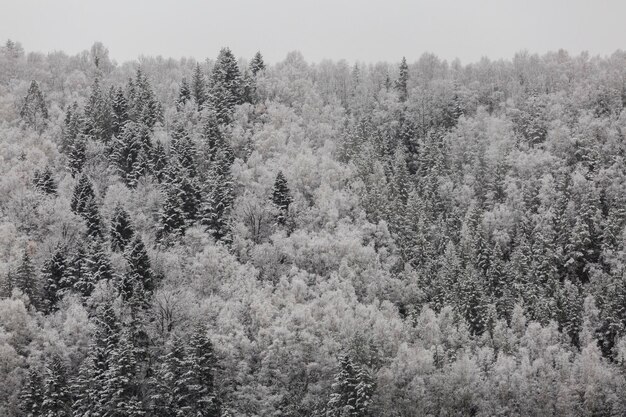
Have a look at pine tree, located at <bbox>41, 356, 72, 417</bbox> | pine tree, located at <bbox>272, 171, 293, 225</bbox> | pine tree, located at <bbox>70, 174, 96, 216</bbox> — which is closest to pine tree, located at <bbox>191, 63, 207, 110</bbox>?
pine tree, located at <bbox>272, 171, 293, 225</bbox>

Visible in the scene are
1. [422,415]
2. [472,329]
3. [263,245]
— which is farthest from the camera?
[263,245]

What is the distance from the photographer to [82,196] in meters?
106

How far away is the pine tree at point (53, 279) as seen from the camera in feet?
292

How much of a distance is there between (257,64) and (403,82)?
34669 millimetres

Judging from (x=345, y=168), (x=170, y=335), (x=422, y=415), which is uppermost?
(x=345, y=168)

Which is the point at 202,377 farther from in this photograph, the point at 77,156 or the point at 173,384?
the point at 77,156

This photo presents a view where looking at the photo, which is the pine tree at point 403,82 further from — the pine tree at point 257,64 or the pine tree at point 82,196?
the pine tree at point 82,196

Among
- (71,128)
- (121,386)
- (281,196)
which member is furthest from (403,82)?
(121,386)

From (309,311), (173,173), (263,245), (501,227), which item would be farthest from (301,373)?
(501,227)

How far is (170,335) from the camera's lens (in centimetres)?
8131

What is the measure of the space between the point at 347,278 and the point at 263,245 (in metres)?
12.2

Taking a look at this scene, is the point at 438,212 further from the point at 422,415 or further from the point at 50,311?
the point at 50,311

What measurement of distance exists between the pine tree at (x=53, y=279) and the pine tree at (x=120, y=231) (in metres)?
7.42

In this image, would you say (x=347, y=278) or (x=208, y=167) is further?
(x=208, y=167)
